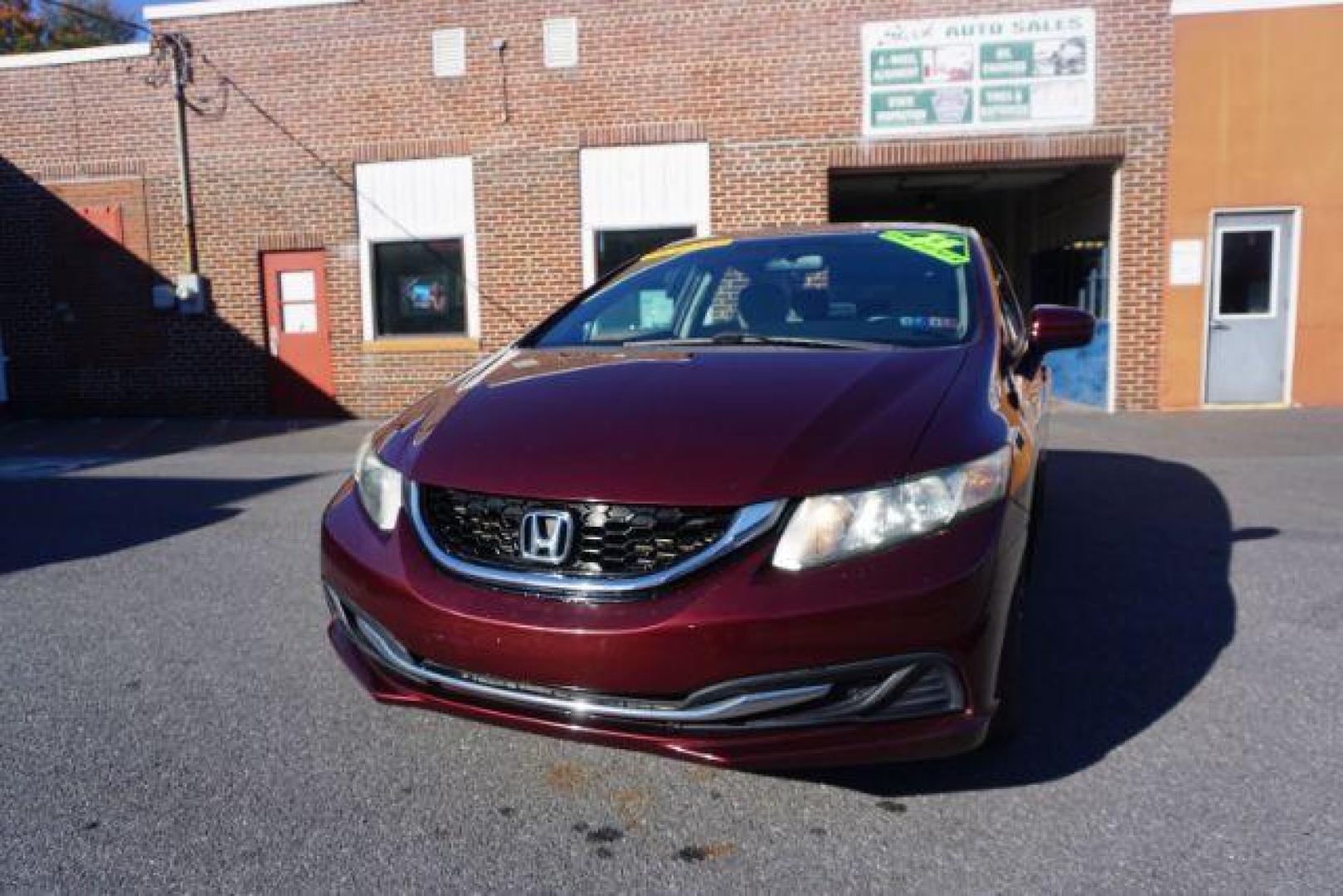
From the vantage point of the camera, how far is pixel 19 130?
12.5 metres

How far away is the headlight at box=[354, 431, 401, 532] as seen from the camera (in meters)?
2.49

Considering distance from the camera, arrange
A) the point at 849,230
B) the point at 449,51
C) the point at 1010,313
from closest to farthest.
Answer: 1. the point at 1010,313
2. the point at 849,230
3. the point at 449,51

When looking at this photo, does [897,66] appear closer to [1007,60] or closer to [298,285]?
[1007,60]

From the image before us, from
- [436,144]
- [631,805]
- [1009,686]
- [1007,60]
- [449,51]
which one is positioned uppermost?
[449,51]

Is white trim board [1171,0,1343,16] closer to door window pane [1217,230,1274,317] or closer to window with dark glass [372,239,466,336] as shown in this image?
door window pane [1217,230,1274,317]

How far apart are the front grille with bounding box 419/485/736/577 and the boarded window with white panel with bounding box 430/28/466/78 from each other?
10.7 m

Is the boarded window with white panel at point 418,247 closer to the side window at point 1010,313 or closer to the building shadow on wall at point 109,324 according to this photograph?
the building shadow on wall at point 109,324

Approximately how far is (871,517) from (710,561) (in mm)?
366

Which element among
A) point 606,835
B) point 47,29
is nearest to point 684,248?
point 606,835

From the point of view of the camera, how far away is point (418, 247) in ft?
39.5

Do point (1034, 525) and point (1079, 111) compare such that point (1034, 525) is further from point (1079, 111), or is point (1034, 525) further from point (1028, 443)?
point (1079, 111)

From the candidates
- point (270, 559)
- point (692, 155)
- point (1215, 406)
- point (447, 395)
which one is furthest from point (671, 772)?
point (1215, 406)

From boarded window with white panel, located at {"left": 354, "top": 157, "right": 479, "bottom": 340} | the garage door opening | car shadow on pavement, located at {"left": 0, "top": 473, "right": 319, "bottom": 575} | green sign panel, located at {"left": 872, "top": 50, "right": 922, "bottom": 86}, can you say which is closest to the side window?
car shadow on pavement, located at {"left": 0, "top": 473, "right": 319, "bottom": 575}

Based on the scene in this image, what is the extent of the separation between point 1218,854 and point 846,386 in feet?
4.56
